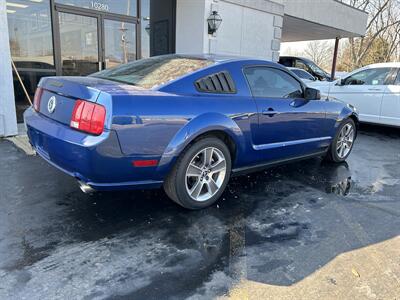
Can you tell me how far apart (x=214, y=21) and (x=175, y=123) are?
6745 mm

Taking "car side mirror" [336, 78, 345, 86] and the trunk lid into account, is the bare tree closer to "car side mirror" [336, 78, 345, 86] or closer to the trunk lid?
"car side mirror" [336, 78, 345, 86]

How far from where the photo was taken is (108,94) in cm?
290

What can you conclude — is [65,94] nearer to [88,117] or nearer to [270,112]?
[88,117]

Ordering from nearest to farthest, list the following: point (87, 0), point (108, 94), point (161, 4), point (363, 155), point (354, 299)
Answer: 1. point (354, 299)
2. point (108, 94)
3. point (363, 155)
4. point (87, 0)
5. point (161, 4)

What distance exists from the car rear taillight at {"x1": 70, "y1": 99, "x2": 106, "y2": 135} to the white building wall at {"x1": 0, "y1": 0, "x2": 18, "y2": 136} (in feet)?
13.0

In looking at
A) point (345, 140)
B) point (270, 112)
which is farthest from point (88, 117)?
point (345, 140)

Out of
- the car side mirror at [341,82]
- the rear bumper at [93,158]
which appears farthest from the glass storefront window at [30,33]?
the car side mirror at [341,82]

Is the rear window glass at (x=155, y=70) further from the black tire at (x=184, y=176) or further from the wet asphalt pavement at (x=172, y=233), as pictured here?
the wet asphalt pavement at (x=172, y=233)

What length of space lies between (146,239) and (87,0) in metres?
6.69

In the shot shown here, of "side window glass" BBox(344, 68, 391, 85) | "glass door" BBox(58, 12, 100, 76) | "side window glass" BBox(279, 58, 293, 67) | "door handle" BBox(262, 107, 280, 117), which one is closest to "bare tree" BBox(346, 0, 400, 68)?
"side window glass" BBox(279, 58, 293, 67)

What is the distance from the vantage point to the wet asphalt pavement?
2.48m

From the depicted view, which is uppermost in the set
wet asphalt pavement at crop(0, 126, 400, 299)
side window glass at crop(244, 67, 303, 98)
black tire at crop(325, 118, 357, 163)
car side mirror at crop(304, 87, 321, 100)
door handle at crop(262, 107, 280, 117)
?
side window glass at crop(244, 67, 303, 98)

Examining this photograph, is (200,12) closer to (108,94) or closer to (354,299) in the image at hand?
(108,94)

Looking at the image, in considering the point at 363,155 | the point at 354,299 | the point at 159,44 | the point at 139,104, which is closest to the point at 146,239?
the point at 139,104
